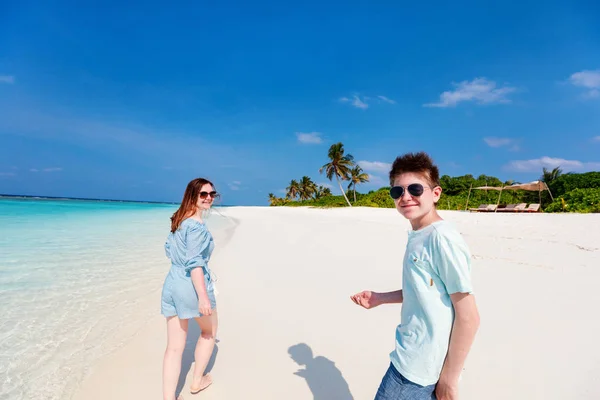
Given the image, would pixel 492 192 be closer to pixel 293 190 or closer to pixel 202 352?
pixel 202 352

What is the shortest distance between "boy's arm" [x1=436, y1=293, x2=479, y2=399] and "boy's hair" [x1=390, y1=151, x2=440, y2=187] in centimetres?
61

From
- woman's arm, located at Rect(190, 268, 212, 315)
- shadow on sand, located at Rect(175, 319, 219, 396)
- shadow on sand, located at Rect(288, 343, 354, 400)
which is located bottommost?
shadow on sand, located at Rect(175, 319, 219, 396)

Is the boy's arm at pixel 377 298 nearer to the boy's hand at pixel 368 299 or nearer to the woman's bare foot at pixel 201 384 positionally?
the boy's hand at pixel 368 299

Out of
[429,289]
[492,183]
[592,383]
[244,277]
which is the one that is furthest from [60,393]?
[492,183]

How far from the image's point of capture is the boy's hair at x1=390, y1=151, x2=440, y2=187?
155cm

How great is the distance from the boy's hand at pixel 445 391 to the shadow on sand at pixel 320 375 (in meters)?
1.50

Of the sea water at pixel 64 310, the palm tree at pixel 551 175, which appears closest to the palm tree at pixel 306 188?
the palm tree at pixel 551 175

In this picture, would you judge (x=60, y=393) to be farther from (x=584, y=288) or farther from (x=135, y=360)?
(x=584, y=288)

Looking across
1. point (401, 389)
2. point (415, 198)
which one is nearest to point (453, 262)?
point (415, 198)

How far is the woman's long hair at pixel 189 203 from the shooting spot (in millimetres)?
2439

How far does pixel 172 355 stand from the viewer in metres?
2.39

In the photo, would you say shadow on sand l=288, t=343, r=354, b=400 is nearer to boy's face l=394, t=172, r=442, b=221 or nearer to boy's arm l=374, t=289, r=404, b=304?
boy's arm l=374, t=289, r=404, b=304

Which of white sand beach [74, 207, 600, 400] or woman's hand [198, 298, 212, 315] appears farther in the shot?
white sand beach [74, 207, 600, 400]

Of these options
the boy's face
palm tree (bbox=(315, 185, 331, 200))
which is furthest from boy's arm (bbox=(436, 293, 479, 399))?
palm tree (bbox=(315, 185, 331, 200))
